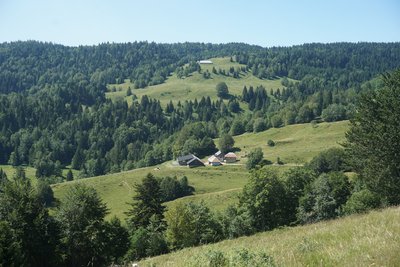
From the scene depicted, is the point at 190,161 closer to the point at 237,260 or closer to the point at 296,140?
the point at 296,140

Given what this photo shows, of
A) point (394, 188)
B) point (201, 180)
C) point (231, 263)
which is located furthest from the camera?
point (201, 180)

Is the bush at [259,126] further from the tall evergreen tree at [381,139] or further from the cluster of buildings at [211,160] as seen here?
the tall evergreen tree at [381,139]

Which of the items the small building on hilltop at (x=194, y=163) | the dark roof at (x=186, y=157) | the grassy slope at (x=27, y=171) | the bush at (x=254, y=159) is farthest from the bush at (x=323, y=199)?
the grassy slope at (x=27, y=171)

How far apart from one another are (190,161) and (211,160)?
7787 millimetres

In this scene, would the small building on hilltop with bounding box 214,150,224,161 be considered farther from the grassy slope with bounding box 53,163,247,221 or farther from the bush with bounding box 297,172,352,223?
the bush with bounding box 297,172,352,223

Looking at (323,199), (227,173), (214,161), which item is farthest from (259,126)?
(323,199)

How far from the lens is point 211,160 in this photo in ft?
448

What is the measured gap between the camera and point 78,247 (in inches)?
1735

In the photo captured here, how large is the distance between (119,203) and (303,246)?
93922mm

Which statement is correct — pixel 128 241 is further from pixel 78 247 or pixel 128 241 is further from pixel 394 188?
pixel 394 188

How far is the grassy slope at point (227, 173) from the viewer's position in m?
96.2

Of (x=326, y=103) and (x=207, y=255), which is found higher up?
(x=207, y=255)

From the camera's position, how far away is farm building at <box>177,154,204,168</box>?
137 metres

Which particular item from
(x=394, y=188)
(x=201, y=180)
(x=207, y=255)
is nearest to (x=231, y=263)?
(x=207, y=255)
